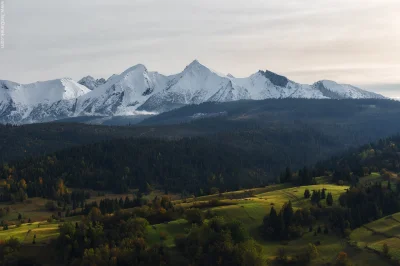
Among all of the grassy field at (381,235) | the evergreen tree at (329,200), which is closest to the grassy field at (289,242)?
the grassy field at (381,235)

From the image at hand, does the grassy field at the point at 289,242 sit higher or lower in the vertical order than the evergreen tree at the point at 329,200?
lower

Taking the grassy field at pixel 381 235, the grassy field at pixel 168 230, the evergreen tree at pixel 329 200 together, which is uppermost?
the evergreen tree at pixel 329 200

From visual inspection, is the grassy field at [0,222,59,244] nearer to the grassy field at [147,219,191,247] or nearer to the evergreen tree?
the grassy field at [147,219,191,247]

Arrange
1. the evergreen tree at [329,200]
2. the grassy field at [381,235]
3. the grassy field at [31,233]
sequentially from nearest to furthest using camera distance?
1. the grassy field at [381,235]
2. the grassy field at [31,233]
3. the evergreen tree at [329,200]

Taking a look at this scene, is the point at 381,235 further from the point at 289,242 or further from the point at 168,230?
the point at 168,230

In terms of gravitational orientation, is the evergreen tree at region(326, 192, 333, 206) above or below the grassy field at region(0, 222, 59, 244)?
above

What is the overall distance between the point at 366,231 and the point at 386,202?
2715 centimetres

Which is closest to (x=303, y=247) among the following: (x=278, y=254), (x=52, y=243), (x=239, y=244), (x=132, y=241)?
(x=278, y=254)

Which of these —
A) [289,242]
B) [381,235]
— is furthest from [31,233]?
[381,235]

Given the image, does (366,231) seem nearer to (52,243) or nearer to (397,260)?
(397,260)

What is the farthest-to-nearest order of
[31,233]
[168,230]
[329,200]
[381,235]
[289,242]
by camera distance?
[329,200] < [168,230] < [31,233] < [289,242] < [381,235]

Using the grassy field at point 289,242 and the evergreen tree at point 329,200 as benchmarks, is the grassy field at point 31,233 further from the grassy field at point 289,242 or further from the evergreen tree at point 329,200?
the evergreen tree at point 329,200

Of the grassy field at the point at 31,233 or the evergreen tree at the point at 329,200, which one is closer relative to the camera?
the grassy field at the point at 31,233

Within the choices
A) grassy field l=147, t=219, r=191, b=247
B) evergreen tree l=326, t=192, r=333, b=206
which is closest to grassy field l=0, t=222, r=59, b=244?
grassy field l=147, t=219, r=191, b=247
